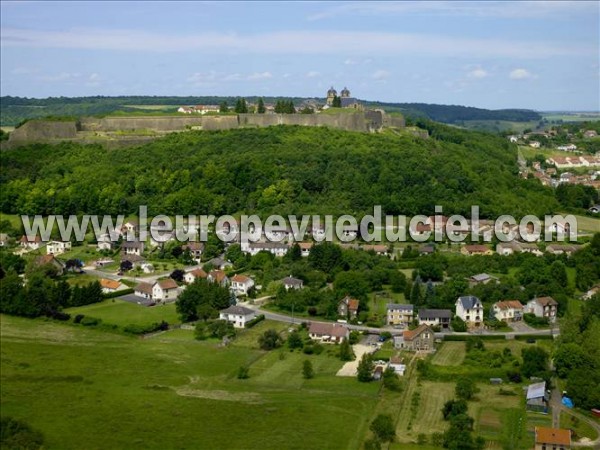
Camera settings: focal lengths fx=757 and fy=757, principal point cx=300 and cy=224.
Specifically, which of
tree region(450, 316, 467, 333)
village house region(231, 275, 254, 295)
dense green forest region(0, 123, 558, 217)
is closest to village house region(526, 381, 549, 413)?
tree region(450, 316, 467, 333)

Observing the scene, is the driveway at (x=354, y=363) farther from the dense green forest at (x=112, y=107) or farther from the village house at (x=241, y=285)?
the dense green forest at (x=112, y=107)

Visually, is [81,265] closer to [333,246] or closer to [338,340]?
[333,246]

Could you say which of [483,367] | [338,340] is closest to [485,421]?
[483,367]

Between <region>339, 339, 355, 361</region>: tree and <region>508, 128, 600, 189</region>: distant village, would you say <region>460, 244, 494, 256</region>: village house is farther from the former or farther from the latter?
<region>508, 128, 600, 189</region>: distant village

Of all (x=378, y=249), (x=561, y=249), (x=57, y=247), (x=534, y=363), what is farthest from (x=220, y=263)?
(x=534, y=363)

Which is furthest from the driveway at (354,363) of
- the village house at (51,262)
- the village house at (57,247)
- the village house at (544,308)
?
the village house at (57,247)
